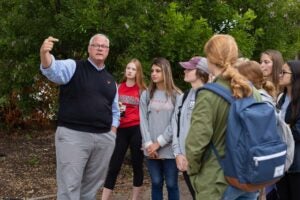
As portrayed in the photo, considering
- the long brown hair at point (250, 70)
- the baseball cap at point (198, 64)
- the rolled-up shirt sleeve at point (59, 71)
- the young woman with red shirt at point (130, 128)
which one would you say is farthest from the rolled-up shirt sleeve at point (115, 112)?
the long brown hair at point (250, 70)

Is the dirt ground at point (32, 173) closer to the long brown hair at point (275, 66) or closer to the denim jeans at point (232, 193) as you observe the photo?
A: the long brown hair at point (275, 66)

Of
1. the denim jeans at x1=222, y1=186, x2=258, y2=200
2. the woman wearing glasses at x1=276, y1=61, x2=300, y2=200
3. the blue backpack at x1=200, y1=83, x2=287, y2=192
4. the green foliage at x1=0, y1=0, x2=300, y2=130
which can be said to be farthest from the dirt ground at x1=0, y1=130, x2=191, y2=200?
the blue backpack at x1=200, y1=83, x2=287, y2=192

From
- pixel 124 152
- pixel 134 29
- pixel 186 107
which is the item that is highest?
pixel 134 29

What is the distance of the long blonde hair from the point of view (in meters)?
3.24

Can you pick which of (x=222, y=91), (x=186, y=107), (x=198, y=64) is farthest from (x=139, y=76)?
(x=222, y=91)

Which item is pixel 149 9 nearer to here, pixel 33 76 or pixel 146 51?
pixel 146 51

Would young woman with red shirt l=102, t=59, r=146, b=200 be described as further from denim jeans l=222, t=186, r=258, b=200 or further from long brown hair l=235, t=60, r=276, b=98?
denim jeans l=222, t=186, r=258, b=200

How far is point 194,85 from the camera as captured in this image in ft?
15.7

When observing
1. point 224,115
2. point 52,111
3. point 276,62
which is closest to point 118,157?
point 276,62

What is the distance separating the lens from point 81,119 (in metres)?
4.89

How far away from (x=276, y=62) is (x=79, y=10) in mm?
2653

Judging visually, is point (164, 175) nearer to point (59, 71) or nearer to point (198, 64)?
point (198, 64)

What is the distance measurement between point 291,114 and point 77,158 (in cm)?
204

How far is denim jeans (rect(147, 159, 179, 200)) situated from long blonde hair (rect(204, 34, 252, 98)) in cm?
236
